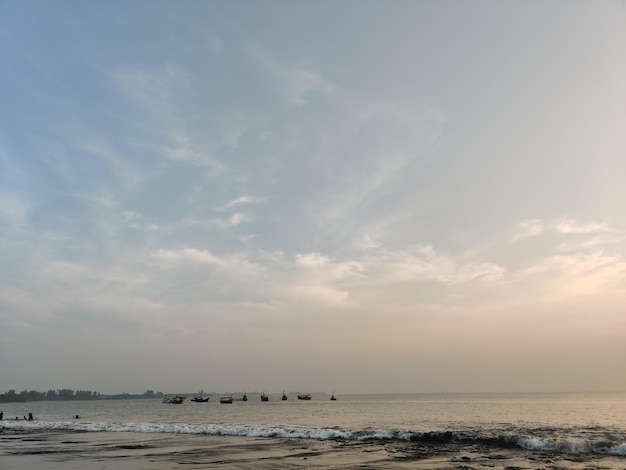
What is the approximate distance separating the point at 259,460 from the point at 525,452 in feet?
51.5

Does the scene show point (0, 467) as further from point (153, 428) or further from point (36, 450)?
point (153, 428)

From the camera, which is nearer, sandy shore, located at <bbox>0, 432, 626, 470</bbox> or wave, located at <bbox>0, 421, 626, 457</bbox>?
sandy shore, located at <bbox>0, 432, 626, 470</bbox>

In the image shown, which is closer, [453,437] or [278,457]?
[278,457]

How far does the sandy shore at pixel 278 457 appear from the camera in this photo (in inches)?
819

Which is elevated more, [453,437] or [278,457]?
[278,457]

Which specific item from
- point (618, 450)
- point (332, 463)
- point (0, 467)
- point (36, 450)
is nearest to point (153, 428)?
point (36, 450)

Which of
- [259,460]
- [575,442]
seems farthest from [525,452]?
[259,460]

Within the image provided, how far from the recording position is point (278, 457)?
2338 cm

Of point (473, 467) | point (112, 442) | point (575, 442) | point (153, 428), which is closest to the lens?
point (473, 467)

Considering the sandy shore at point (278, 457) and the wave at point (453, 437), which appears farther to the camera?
the wave at point (453, 437)

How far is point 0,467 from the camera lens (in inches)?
821

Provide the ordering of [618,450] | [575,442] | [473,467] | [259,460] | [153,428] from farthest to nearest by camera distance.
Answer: [153,428] < [575,442] < [618,450] < [259,460] < [473,467]

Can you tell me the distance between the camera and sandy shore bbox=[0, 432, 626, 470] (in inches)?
819

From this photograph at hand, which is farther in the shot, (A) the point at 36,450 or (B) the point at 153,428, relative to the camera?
(B) the point at 153,428
